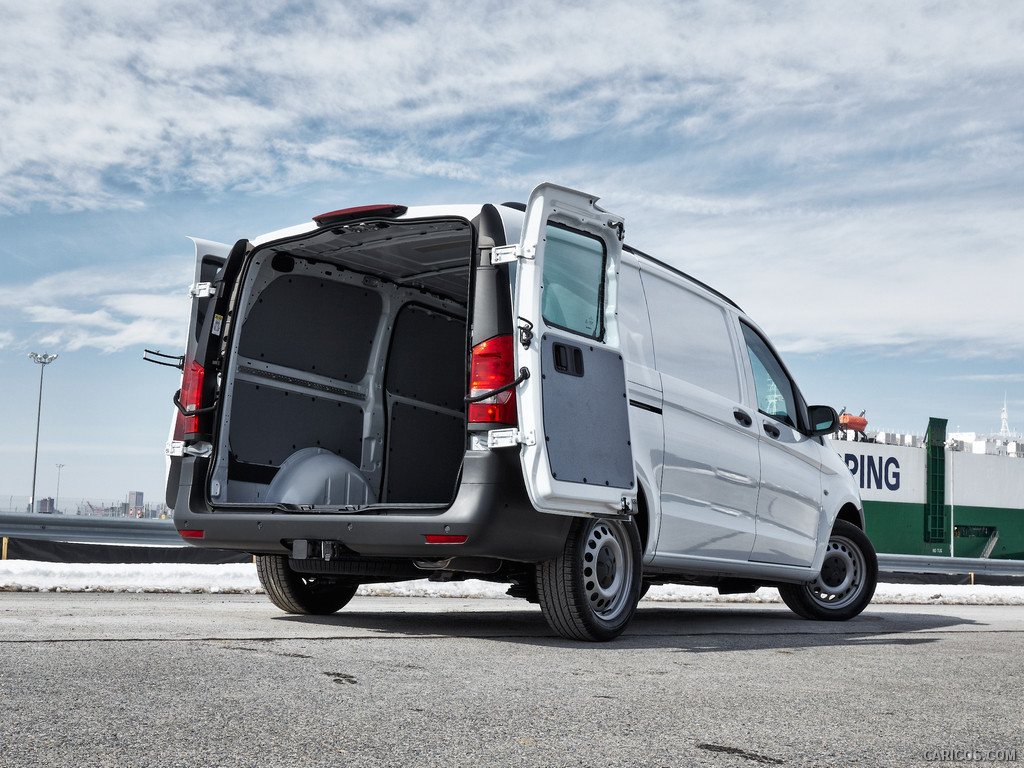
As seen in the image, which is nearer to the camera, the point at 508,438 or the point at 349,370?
the point at 508,438

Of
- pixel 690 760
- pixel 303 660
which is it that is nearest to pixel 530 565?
pixel 303 660

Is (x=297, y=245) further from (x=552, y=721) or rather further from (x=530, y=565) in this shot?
(x=552, y=721)

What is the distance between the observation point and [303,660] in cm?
389

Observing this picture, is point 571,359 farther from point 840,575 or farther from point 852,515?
A: point 852,515

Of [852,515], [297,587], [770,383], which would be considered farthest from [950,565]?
[297,587]

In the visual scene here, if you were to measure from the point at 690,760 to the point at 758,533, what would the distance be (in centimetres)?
408

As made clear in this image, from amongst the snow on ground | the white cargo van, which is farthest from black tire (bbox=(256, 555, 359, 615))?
the snow on ground

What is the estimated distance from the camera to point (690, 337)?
6090 mm

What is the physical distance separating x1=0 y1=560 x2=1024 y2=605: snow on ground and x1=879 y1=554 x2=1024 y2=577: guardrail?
7.51ft

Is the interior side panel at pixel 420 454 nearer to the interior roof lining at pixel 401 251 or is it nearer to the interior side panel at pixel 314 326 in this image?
the interior side panel at pixel 314 326

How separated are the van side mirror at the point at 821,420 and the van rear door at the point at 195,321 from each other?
13.2ft

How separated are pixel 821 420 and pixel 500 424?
11.3 ft

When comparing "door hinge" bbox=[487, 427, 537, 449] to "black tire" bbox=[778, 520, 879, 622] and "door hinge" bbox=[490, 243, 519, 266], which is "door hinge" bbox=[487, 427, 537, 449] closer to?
"door hinge" bbox=[490, 243, 519, 266]

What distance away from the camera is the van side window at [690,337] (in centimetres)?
582
